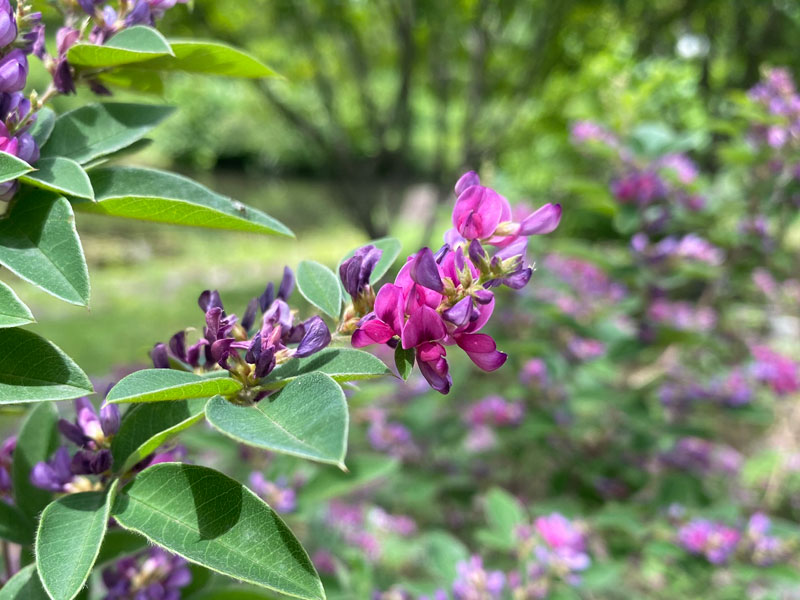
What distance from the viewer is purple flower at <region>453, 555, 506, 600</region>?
1.21 m

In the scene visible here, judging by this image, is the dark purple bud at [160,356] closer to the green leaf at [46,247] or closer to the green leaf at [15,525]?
the green leaf at [46,247]

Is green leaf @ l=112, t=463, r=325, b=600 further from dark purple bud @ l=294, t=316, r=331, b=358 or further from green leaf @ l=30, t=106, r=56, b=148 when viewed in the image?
green leaf @ l=30, t=106, r=56, b=148

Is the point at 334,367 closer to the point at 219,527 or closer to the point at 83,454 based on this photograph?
the point at 219,527

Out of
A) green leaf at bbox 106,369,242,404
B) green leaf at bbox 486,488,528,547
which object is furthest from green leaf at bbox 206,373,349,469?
green leaf at bbox 486,488,528,547

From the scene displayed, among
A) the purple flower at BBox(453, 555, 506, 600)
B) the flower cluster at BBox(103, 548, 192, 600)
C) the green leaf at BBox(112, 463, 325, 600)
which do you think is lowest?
the purple flower at BBox(453, 555, 506, 600)

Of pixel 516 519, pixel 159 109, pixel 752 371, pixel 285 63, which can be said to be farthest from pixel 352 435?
pixel 285 63

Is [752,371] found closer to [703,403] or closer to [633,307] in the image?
[703,403]

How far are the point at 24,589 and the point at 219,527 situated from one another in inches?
8.9

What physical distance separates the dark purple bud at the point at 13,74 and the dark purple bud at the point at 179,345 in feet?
0.79

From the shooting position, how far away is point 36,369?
511mm

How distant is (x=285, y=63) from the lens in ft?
18.9

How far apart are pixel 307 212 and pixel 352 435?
12222 mm

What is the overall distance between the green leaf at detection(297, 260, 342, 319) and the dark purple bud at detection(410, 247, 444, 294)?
0.12m

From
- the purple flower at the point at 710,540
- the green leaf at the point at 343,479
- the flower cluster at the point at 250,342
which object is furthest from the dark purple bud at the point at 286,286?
the purple flower at the point at 710,540
